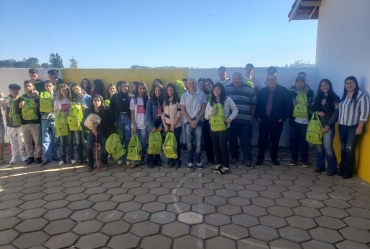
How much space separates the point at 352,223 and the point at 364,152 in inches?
75.6

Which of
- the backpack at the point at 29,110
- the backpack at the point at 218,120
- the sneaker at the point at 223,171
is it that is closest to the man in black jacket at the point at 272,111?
the sneaker at the point at 223,171

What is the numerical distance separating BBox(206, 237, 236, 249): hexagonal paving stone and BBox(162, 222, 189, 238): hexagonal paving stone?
321 mm

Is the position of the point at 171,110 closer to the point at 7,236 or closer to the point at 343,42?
the point at 7,236

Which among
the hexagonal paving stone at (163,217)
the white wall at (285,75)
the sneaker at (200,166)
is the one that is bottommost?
the hexagonal paving stone at (163,217)

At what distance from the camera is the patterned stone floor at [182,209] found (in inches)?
112

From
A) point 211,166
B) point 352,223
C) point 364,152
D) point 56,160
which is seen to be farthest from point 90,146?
point 364,152

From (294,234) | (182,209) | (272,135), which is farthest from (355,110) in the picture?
(182,209)

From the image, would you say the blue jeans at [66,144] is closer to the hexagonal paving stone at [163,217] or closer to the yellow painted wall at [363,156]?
the hexagonal paving stone at [163,217]

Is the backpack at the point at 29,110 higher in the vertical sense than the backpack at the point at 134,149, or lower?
higher

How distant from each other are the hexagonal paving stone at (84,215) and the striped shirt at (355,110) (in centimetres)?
437

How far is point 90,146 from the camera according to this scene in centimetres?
531

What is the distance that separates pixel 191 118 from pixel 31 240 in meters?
3.24

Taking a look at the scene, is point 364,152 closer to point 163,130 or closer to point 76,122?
point 163,130

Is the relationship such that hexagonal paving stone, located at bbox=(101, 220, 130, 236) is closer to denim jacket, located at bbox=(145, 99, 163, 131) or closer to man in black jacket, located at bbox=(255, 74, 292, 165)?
denim jacket, located at bbox=(145, 99, 163, 131)
